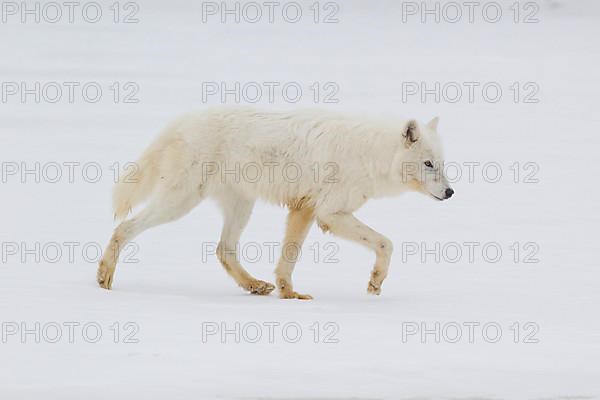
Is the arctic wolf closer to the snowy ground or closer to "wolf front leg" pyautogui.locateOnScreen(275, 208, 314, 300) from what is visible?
"wolf front leg" pyautogui.locateOnScreen(275, 208, 314, 300)

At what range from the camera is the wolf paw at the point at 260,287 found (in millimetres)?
8938

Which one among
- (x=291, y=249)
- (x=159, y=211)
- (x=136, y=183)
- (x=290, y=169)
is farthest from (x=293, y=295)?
(x=136, y=183)

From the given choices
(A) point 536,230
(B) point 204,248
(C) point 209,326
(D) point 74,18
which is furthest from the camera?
(D) point 74,18

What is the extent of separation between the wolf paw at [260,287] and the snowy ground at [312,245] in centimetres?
18

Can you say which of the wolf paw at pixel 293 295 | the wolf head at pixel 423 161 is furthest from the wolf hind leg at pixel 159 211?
the wolf head at pixel 423 161

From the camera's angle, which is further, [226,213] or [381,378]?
[226,213]

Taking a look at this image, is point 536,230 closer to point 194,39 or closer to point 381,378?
point 381,378

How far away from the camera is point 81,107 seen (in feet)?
57.6

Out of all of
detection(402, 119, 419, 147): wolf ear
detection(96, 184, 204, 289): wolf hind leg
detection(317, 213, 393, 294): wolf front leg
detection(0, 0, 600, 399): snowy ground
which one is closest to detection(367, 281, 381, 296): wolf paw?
detection(317, 213, 393, 294): wolf front leg

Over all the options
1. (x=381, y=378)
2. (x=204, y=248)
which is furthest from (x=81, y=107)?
(x=381, y=378)

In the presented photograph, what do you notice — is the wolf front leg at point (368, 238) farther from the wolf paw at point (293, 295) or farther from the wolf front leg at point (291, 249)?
the wolf paw at point (293, 295)

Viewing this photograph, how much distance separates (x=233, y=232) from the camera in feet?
30.0

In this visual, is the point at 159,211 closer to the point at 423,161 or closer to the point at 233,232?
the point at 233,232

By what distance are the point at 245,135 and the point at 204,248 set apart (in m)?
1.93
